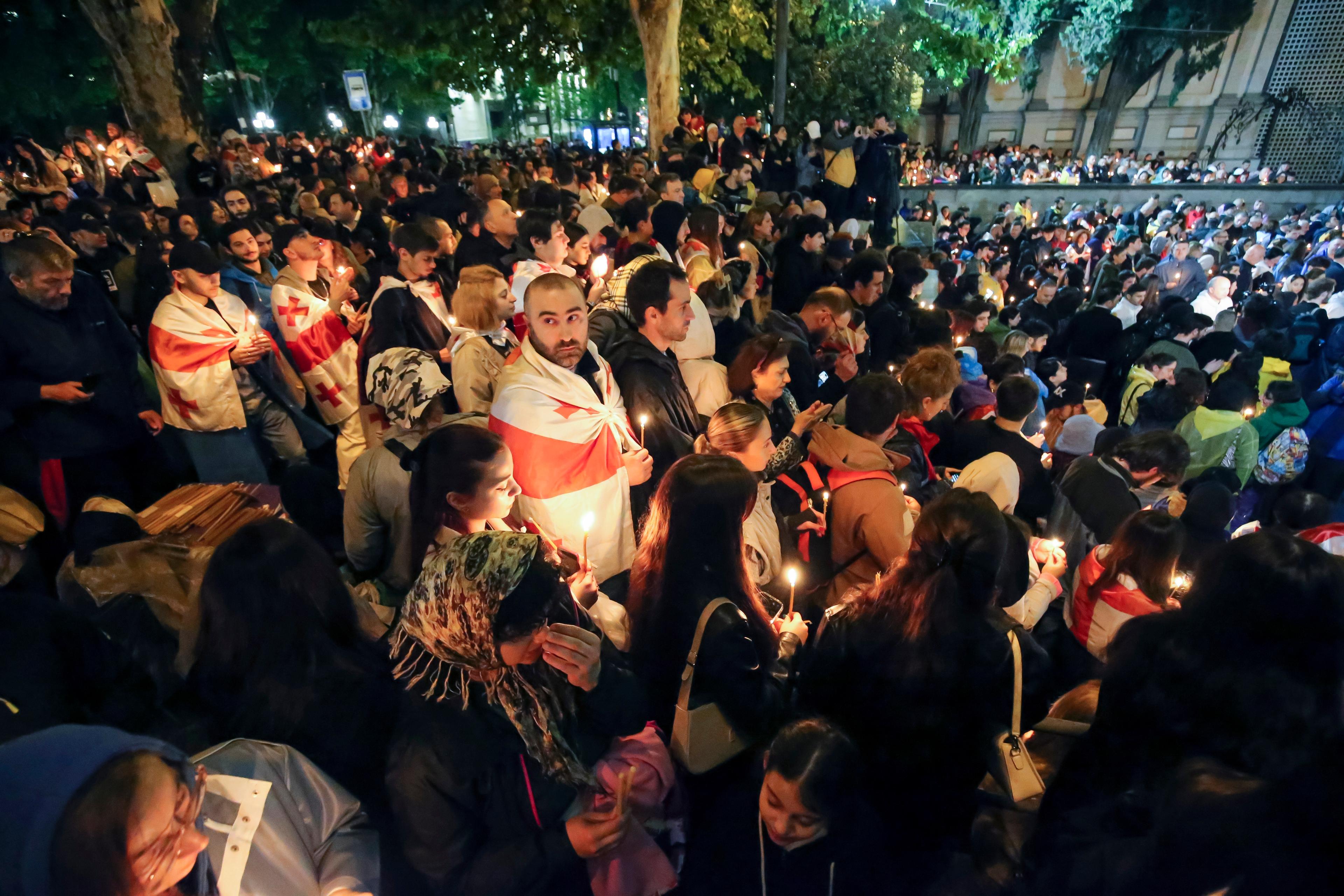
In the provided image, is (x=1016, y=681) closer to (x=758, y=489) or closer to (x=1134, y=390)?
(x=758, y=489)

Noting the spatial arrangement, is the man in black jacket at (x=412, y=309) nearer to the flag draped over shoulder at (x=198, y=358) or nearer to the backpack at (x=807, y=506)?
the flag draped over shoulder at (x=198, y=358)

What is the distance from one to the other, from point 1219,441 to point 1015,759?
3.85 m

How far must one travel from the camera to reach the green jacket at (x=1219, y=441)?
14.9 ft

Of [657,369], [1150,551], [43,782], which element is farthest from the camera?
[657,369]

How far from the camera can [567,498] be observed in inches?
118

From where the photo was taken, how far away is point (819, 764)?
1.67 m

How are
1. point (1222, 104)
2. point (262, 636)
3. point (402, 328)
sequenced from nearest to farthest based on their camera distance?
point (262, 636) → point (402, 328) → point (1222, 104)

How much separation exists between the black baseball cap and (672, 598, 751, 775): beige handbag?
12.4ft

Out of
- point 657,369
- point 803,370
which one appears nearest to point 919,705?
point 657,369

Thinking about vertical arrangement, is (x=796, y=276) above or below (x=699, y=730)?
above

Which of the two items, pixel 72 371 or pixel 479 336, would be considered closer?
pixel 479 336

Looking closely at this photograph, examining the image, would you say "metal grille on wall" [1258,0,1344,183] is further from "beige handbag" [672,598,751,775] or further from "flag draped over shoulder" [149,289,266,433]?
"flag draped over shoulder" [149,289,266,433]

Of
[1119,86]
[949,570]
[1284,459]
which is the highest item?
[1119,86]

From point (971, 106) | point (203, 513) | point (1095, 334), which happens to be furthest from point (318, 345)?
point (971, 106)
